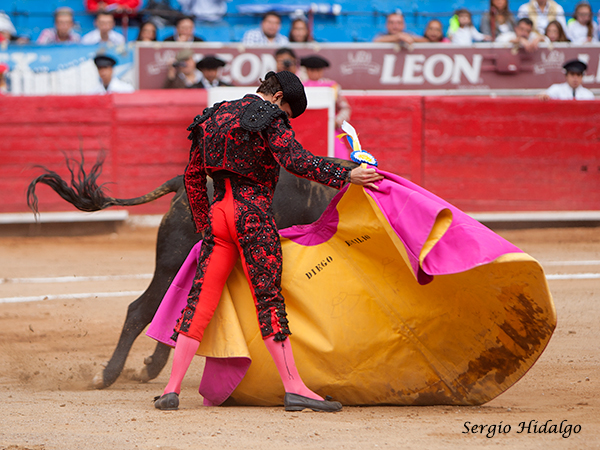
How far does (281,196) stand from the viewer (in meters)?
3.21

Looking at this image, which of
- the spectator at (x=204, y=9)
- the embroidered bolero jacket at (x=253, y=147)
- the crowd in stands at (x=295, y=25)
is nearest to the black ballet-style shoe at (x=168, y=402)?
the embroidered bolero jacket at (x=253, y=147)

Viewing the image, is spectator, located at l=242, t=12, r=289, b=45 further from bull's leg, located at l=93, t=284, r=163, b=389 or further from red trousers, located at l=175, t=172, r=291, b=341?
red trousers, located at l=175, t=172, r=291, b=341

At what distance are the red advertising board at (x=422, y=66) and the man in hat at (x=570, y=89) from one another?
0.34 m

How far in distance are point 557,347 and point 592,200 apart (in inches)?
185

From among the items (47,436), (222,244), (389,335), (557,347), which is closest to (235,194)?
(222,244)

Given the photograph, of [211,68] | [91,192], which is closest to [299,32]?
[211,68]

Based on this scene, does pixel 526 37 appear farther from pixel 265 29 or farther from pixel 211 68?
pixel 211 68

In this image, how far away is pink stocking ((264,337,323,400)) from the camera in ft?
8.20

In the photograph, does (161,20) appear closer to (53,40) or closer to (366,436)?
(53,40)

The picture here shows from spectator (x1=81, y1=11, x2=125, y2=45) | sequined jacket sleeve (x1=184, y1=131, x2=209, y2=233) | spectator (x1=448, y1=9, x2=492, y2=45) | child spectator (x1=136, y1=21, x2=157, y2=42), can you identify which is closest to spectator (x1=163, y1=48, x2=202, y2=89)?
child spectator (x1=136, y1=21, x2=157, y2=42)

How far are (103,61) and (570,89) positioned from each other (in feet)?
15.2

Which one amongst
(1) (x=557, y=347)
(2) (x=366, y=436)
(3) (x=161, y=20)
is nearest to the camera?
(2) (x=366, y=436)

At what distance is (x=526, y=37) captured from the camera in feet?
26.9

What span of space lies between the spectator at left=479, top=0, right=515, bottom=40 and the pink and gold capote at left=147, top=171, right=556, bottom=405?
669 cm
